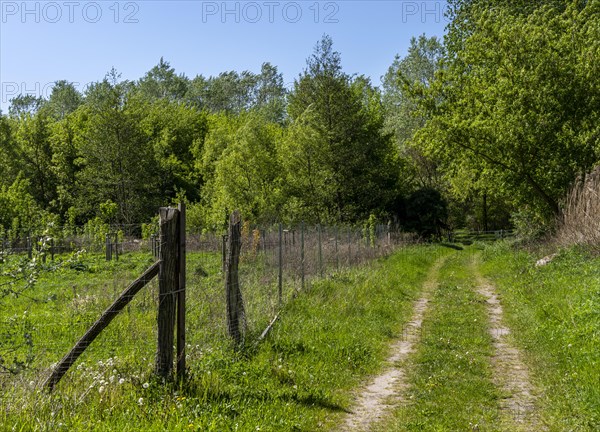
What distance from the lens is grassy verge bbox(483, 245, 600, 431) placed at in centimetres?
677

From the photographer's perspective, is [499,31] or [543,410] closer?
[543,410]

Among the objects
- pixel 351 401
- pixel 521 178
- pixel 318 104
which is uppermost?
pixel 318 104

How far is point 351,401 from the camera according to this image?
7.43 meters

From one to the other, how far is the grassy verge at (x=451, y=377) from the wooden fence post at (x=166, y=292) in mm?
2518

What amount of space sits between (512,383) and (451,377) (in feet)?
2.61

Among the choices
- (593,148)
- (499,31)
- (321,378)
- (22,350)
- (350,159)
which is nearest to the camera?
(321,378)

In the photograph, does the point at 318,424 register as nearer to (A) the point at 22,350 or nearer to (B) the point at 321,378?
(B) the point at 321,378

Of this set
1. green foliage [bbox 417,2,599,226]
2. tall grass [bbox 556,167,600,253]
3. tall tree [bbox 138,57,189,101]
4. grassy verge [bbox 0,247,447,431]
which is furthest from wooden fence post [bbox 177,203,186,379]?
tall tree [bbox 138,57,189,101]

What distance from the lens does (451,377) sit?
827cm

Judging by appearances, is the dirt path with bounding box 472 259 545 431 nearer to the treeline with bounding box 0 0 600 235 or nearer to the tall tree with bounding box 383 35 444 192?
the treeline with bounding box 0 0 600 235

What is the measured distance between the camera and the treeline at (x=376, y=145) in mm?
24219

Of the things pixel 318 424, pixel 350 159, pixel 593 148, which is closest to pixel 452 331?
pixel 318 424

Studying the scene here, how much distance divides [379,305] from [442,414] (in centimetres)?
653

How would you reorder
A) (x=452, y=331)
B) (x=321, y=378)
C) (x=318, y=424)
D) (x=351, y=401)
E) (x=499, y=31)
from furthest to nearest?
1. (x=499, y=31)
2. (x=452, y=331)
3. (x=321, y=378)
4. (x=351, y=401)
5. (x=318, y=424)
